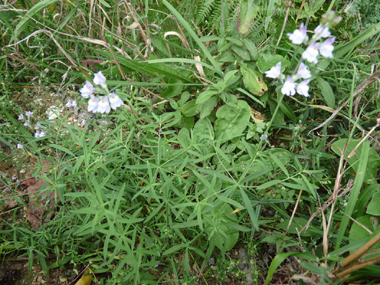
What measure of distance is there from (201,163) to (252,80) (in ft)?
3.03

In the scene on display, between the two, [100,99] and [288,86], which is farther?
[100,99]

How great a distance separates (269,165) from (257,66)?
0.99m

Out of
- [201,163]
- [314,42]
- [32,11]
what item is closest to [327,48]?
[314,42]

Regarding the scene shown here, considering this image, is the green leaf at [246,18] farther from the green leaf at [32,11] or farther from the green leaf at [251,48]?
the green leaf at [32,11]

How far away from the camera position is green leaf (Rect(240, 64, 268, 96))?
2373mm

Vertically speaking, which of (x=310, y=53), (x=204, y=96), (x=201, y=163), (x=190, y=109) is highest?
(x=310, y=53)

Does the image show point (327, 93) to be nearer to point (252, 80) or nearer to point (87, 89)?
point (252, 80)

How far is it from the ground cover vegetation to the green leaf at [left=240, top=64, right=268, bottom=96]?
0.5 inches

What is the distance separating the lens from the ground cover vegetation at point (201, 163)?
175 cm

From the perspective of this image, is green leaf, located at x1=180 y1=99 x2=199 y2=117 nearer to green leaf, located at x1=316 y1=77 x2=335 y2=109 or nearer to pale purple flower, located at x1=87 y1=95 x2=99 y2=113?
pale purple flower, located at x1=87 y1=95 x2=99 y2=113

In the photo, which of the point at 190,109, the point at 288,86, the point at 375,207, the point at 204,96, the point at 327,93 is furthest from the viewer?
the point at 190,109

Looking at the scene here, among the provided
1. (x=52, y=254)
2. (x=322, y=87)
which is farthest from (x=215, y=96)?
(x=52, y=254)

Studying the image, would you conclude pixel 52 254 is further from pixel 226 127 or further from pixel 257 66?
pixel 257 66

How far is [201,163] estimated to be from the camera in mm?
2500
